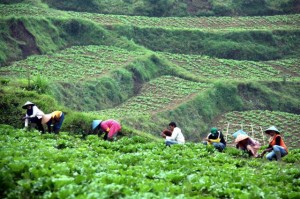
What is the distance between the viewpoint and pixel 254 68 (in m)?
59.7

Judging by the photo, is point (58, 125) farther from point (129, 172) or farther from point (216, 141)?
point (129, 172)

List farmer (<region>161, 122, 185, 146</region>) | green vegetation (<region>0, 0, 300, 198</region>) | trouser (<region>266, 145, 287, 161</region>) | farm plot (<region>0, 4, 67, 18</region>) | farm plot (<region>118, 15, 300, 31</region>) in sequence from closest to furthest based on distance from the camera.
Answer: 1. green vegetation (<region>0, 0, 300, 198</region>)
2. trouser (<region>266, 145, 287, 161</region>)
3. farmer (<region>161, 122, 185, 146</region>)
4. farm plot (<region>0, 4, 67, 18</region>)
5. farm plot (<region>118, 15, 300, 31</region>)

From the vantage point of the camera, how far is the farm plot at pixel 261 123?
43.1 m

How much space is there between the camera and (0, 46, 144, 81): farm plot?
44.3 metres

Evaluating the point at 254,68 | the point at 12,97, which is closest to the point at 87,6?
the point at 254,68

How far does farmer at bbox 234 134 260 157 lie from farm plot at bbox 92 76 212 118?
756 inches

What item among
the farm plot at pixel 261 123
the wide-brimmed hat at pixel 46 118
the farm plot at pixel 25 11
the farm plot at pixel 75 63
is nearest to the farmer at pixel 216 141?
the wide-brimmed hat at pixel 46 118

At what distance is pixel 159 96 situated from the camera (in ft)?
158

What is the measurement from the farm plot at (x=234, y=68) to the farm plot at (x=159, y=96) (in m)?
3.63

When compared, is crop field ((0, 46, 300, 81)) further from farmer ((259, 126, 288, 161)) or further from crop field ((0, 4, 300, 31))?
farmer ((259, 126, 288, 161))

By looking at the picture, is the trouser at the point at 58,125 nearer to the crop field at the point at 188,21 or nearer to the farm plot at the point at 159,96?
the farm plot at the point at 159,96

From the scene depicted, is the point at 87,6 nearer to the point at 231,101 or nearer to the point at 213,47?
the point at 213,47

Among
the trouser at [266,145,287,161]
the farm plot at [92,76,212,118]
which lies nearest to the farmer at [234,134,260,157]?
the trouser at [266,145,287,161]

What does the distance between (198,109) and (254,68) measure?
50.8 feet
